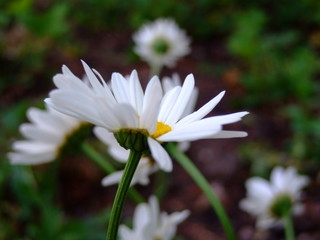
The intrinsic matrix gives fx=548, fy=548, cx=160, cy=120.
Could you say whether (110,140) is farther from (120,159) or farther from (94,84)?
(94,84)

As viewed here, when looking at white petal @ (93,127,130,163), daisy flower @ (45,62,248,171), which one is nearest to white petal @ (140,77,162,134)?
daisy flower @ (45,62,248,171)

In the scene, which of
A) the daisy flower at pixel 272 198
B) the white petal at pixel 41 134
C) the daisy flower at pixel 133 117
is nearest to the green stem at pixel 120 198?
the daisy flower at pixel 133 117

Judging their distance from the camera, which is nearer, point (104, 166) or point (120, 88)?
point (120, 88)

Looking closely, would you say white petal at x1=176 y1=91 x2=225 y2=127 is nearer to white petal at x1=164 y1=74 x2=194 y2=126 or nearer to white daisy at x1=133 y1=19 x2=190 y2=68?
white petal at x1=164 y1=74 x2=194 y2=126

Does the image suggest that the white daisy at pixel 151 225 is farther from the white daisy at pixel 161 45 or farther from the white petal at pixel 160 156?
the white daisy at pixel 161 45

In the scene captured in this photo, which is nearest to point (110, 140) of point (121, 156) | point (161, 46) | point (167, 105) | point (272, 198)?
point (121, 156)

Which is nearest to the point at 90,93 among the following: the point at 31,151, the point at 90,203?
the point at 31,151
